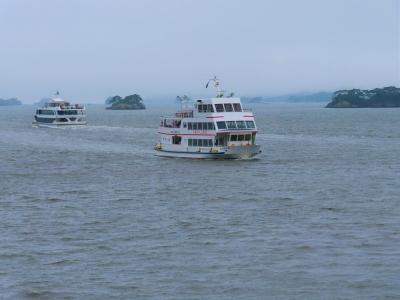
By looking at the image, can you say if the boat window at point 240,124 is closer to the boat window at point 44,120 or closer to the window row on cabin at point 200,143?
the window row on cabin at point 200,143

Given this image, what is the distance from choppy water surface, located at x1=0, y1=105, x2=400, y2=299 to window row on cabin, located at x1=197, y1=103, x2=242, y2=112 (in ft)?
14.9

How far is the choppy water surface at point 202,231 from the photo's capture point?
25.3m

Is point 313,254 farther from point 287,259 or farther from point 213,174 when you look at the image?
point 213,174

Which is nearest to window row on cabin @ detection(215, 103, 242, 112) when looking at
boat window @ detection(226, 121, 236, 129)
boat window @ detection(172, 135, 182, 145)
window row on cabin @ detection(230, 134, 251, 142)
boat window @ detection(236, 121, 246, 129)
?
boat window @ detection(226, 121, 236, 129)

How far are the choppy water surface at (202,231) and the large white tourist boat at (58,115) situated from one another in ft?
263

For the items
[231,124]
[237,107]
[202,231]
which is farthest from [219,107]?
[202,231]

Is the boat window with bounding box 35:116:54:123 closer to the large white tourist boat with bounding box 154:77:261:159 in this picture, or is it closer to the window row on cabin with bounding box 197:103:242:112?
the large white tourist boat with bounding box 154:77:261:159

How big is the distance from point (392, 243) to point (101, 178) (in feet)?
92.2

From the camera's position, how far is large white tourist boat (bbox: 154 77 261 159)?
62.7 m

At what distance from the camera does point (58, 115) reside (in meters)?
142

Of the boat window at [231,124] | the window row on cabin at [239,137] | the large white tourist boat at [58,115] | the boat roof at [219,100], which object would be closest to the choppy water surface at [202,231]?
the window row on cabin at [239,137]

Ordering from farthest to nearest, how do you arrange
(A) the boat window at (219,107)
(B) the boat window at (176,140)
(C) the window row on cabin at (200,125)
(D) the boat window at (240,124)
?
(B) the boat window at (176,140)
(A) the boat window at (219,107)
(D) the boat window at (240,124)
(C) the window row on cabin at (200,125)

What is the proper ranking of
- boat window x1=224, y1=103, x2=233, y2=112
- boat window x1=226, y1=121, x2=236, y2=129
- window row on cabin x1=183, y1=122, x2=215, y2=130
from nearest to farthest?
1. boat window x1=226, y1=121, x2=236, y2=129
2. window row on cabin x1=183, y1=122, x2=215, y2=130
3. boat window x1=224, y1=103, x2=233, y2=112

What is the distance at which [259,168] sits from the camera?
195ft
